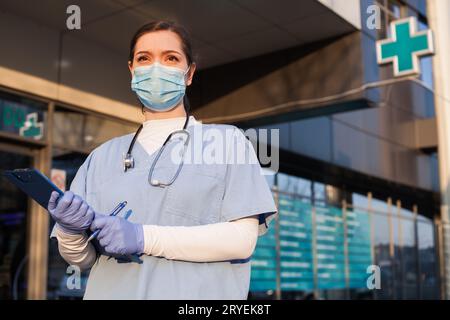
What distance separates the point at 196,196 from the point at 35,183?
49 cm

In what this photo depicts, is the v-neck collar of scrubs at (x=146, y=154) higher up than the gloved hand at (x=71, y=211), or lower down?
higher up

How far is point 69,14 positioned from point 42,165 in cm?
165

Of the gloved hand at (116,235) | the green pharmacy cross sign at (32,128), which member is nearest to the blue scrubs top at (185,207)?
the gloved hand at (116,235)

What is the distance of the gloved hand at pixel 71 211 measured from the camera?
4.98 ft

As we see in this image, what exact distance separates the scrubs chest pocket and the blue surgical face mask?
1.20ft

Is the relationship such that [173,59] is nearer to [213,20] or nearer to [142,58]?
[142,58]

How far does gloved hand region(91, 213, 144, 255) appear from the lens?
1.62 m

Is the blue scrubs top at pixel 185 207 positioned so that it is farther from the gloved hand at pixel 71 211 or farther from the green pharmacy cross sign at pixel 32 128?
the green pharmacy cross sign at pixel 32 128

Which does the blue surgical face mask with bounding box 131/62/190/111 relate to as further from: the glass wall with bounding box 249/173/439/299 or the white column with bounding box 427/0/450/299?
the white column with bounding box 427/0/450/299

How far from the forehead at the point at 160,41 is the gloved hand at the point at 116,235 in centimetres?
66

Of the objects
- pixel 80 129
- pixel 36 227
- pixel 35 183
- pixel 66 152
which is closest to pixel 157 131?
pixel 35 183

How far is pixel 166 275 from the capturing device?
173 cm

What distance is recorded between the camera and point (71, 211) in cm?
154
